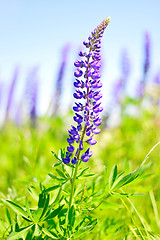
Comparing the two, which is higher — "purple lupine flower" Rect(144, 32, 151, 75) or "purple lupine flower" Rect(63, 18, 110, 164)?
"purple lupine flower" Rect(144, 32, 151, 75)

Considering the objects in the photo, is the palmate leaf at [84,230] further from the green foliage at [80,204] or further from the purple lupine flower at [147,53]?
the purple lupine flower at [147,53]

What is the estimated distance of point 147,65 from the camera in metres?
5.28

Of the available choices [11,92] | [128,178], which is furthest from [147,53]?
[128,178]

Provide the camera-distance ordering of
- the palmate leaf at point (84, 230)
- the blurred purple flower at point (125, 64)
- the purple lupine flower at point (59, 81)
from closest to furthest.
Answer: the palmate leaf at point (84, 230) < the purple lupine flower at point (59, 81) < the blurred purple flower at point (125, 64)

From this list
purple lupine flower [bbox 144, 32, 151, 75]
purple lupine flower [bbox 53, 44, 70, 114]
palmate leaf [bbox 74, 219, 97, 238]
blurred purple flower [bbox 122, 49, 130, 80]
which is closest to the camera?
palmate leaf [bbox 74, 219, 97, 238]

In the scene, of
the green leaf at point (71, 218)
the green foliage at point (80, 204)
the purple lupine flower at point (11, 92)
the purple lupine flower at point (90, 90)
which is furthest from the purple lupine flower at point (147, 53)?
the green leaf at point (71, 218)

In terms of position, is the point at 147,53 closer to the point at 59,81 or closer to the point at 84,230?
the point at 59,81

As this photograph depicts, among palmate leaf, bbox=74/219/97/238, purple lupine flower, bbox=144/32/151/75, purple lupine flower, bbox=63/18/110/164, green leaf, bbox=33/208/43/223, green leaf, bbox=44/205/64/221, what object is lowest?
palmate leaf, bbox=74/219/97/238

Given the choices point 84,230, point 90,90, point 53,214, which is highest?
point 90,90

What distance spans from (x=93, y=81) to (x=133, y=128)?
13.6 ft

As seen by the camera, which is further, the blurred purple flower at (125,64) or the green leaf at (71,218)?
the blurred purple flower at (125,64)

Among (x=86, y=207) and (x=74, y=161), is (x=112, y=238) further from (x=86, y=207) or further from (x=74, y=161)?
(x=74, y=161)

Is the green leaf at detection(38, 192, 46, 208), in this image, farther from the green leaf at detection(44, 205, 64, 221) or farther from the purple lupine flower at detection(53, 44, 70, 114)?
the purple lupine flower at detection(53, 44, 70, 114)

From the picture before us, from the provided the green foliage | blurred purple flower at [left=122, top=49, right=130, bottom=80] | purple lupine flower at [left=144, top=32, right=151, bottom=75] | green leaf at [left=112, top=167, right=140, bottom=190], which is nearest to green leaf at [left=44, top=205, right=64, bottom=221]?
the green foliage
